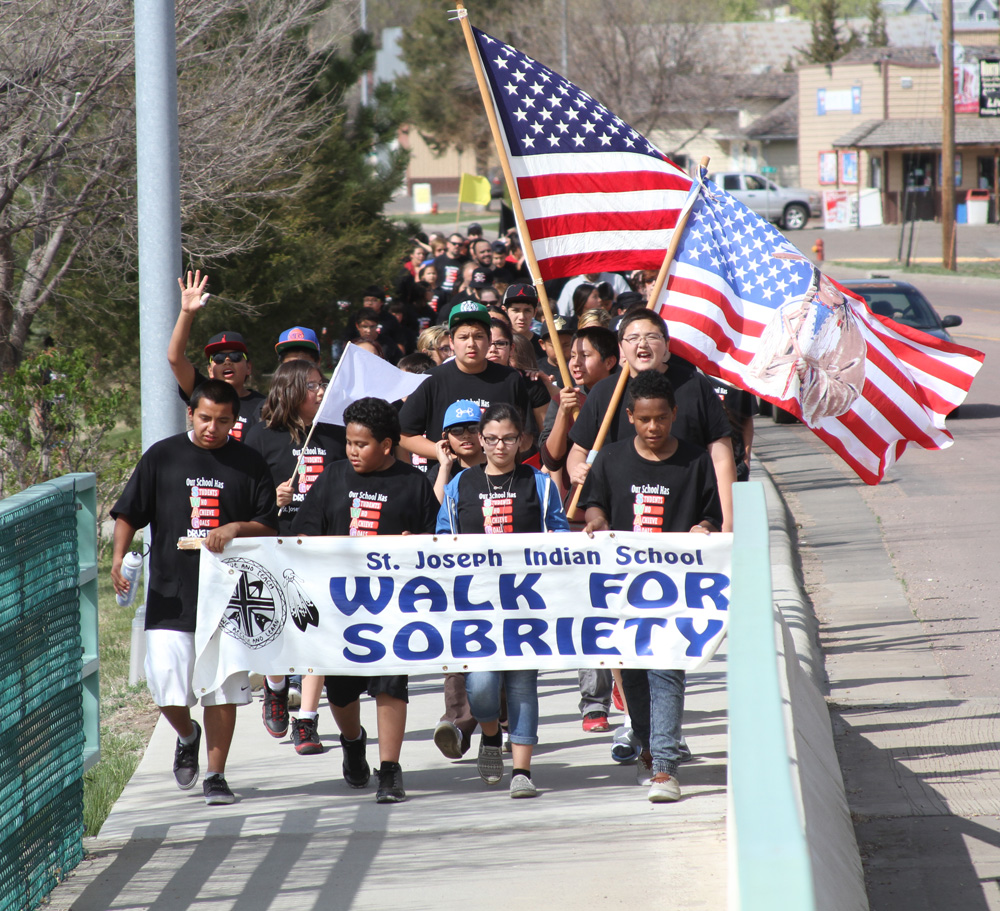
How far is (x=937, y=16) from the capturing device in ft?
251

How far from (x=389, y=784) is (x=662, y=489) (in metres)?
1.75

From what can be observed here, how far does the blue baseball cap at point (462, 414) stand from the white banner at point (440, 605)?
Result: 2.22ft

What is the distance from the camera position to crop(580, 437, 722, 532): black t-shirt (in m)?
Answer: 5.88

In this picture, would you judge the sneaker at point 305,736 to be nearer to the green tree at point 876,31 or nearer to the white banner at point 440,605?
the white banner at point 440,605

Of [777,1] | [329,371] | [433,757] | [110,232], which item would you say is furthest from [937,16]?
[433,757]

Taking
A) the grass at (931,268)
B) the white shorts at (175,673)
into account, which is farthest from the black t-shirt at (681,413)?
the grass at (931,268)

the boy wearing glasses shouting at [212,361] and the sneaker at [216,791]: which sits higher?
the boy wearing glasses shouting at [212,361]

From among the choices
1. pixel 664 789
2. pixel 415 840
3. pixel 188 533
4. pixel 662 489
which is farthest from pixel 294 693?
pixel 662 489

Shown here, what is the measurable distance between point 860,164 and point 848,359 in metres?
54.8

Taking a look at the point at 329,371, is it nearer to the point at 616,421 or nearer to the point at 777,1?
the point at 616,421

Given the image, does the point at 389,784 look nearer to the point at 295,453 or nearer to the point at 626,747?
the point at 626,747

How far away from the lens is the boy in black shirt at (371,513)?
19.2 ft

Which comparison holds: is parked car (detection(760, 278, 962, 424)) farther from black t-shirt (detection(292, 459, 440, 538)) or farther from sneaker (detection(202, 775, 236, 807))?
sneaker (detection(202, 775, 236, 807))

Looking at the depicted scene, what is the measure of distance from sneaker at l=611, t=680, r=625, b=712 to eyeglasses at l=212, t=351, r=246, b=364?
8.87 feet
